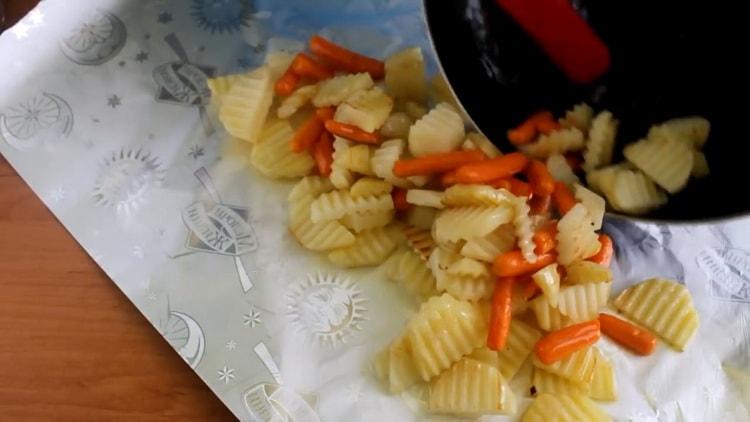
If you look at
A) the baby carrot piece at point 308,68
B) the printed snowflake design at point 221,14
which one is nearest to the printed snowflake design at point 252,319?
the baby carrot piece at point 308,68

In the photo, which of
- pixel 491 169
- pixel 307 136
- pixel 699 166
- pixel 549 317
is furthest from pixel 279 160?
pixel 699 166

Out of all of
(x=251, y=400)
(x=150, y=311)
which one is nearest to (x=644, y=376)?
(x=251, y=400)

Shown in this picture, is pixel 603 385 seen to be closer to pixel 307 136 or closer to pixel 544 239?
pixel 544 239

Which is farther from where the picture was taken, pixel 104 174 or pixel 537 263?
pixel 104 174

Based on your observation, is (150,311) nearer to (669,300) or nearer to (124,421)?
(124,421)

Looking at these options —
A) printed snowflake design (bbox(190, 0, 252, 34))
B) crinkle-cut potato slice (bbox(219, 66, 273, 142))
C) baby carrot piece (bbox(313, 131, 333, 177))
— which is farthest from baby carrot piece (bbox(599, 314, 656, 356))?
printed snowflake design (bbox(190, 0, 252, 34))
